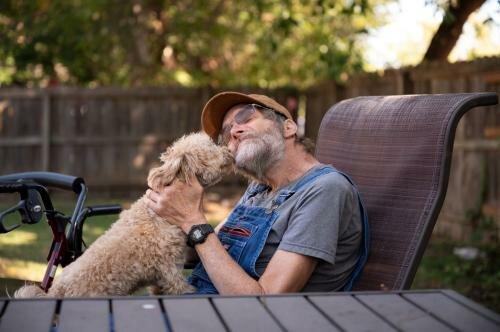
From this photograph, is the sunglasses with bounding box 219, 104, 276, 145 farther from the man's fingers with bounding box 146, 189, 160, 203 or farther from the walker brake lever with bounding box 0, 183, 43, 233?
the walker brake lever with bounding box 0, 183, 43, 233

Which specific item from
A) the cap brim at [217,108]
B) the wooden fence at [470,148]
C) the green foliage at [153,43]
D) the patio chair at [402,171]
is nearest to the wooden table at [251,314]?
the patio chair at [402,171]

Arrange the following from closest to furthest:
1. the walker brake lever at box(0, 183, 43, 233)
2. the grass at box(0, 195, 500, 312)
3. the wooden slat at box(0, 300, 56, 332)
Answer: the wooden slat at box(0, 300, 56, 332) → the walker brake lever at box(0, 183, 43, 233) → the grass at box(0, 195, 500, 312)

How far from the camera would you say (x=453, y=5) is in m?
7.84

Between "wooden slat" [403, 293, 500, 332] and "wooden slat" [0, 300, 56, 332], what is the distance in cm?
101

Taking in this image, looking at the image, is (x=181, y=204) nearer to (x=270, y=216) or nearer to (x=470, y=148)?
(x=270, y=216)

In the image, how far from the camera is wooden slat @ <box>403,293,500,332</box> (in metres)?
1.88

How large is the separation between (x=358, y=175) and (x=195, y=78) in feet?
49.7

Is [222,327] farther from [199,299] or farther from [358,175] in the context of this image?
[358,175]

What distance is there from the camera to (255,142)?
3473 millimetres

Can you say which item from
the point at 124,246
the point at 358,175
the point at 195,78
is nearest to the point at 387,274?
the point at 358,175

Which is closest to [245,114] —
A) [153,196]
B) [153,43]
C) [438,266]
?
[153,196]

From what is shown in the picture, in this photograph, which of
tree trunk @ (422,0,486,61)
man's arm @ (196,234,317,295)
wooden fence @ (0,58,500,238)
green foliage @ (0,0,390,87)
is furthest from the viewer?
green foliage @ (0,0,390,87)

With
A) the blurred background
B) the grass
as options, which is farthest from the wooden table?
the grass

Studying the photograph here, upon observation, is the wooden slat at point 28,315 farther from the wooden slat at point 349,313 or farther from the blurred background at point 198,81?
the blurred background at point 198,81
